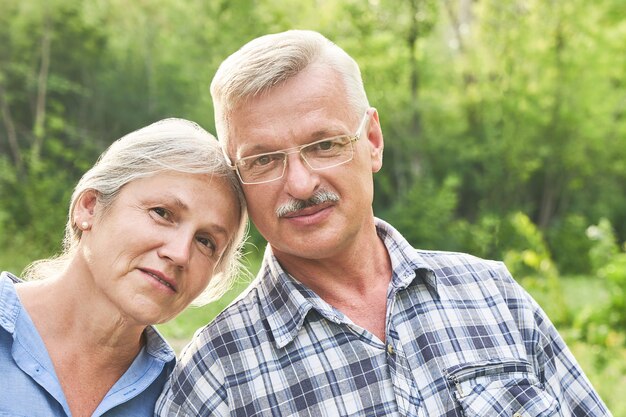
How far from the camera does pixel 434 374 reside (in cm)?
189

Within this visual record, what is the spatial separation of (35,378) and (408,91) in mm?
12130

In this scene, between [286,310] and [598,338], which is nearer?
[286,310]

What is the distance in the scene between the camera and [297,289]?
6.63 feet

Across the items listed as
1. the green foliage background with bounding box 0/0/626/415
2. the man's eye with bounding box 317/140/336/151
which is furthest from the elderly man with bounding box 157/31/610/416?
the green foliage background with bounding box 0/0/626/415

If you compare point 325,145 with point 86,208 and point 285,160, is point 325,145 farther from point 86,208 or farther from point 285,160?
point 86,208

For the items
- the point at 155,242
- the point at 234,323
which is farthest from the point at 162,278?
the point at 234,323

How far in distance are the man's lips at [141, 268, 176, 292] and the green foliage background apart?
8903 mm

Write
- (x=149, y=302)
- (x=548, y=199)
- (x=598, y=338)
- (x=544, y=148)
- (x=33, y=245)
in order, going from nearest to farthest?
1. (x=149, y=302)
2. (x=598, y=338)
3. (x=33, y=245)
4. (x=544, y=148)
5. (x=548, y=199)

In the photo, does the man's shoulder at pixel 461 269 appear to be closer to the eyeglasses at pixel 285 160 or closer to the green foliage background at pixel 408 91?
A: the eyeglasses at pixel 285 160

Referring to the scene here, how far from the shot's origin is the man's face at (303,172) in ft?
6.28

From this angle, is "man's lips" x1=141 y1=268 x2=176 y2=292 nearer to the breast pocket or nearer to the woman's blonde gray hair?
the woman's blonde gray hair

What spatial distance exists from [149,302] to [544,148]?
14.3 m

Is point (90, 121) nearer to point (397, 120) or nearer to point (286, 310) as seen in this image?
point (397, 120)

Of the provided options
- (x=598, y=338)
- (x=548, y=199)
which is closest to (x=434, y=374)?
(x=598, y=338)
